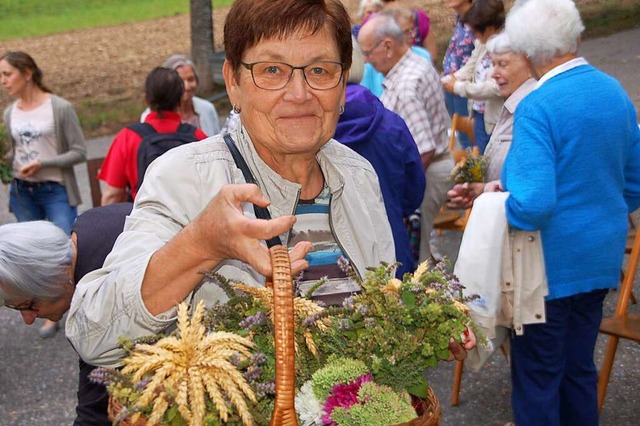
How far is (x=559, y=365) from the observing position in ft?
11.9

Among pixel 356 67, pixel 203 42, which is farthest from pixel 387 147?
pixel 203 42

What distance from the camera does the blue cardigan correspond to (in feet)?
10.8

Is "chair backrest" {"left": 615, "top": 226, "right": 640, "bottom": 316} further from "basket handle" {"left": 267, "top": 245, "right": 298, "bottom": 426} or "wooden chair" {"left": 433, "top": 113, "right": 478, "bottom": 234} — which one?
"basket handle" {"left": 267, "top": 245, "right": 298, "bottom": 426}

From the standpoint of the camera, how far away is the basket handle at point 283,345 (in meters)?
1.53

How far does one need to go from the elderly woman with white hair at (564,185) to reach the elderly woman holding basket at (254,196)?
114 centimetres

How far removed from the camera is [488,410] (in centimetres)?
459

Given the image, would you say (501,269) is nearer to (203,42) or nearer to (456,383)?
(456,383)

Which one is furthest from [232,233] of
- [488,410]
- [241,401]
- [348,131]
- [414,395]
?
[488,410]

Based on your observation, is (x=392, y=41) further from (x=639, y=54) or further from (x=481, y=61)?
(x=639, y=54)

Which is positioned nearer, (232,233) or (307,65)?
(232,233)

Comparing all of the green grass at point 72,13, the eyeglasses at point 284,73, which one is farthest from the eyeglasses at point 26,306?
the green grass at point 72,13

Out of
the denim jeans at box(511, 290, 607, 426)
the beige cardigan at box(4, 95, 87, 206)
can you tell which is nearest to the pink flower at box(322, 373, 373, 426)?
the denim jeans at box(511, 290, 607, 426)

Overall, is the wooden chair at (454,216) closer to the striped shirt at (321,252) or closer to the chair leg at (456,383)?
the chair leg at (456,383)

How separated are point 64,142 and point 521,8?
385 cm
